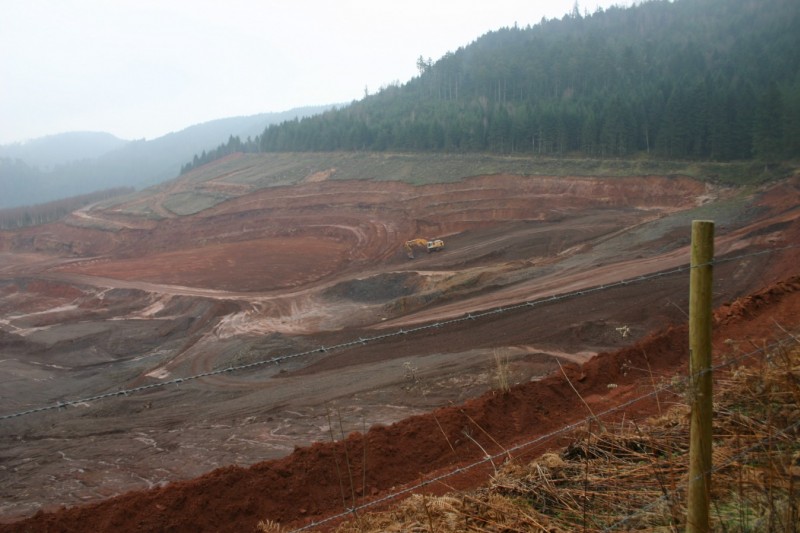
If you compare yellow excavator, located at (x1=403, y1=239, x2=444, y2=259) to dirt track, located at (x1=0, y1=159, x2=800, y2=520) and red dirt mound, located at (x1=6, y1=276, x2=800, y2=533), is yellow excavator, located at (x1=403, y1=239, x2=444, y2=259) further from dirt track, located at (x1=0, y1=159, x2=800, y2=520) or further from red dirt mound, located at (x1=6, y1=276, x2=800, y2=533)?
red dirt mound, located at (x1=6, y1=276, x2=800, y2=533)

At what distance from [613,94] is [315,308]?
208ft

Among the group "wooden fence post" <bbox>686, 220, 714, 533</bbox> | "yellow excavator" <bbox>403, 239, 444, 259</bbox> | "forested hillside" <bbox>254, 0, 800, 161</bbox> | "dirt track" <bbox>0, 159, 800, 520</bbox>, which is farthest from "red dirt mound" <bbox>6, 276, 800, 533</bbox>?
"forested hillside" <bbox>254, 0, 800, 161</bbox>

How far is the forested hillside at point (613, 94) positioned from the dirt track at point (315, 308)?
1153cm

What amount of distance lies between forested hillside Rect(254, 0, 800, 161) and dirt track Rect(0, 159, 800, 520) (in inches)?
454

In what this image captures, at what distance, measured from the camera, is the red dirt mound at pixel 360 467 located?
7.38 metres

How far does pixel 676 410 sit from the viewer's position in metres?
6.39

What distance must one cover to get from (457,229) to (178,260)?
22877 millimetres

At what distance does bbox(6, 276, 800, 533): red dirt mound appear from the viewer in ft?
24.2

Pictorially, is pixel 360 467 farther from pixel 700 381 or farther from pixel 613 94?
pixel 613 94

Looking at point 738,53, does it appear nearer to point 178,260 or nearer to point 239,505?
point 178,260

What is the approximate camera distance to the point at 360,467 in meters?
8.23


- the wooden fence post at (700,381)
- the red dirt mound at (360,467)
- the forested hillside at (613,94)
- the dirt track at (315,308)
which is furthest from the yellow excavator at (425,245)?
the wooden fence post at (700,381)

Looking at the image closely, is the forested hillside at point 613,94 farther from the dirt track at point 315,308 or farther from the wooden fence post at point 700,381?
the wooden fence post at point 700,381

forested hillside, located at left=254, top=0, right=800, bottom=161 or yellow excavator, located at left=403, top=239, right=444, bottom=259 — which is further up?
forested hillside, located at left=254, top=0, right=800, bottom=161
